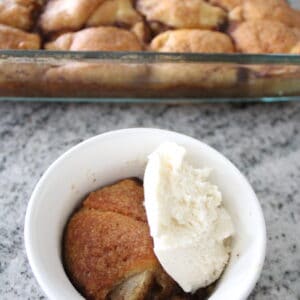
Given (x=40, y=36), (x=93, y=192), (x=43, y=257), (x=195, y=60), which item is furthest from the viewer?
(x=40, y=36)

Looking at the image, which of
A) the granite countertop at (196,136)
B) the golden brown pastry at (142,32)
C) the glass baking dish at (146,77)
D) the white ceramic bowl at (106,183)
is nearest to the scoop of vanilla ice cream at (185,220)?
the white ceramic bowl at (106,183)

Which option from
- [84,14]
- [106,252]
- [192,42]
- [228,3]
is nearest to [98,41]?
[84,14]

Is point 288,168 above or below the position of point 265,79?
below

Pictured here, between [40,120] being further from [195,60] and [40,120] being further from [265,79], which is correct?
[265,79]

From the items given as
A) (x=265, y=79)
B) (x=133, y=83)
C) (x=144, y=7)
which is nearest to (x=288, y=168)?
(x=265, y=79)

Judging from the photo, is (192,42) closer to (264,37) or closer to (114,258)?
(264,37)

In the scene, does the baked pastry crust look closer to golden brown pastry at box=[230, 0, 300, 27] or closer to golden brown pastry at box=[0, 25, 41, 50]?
golden brown pastry at box=[0, 25, 41, 50]

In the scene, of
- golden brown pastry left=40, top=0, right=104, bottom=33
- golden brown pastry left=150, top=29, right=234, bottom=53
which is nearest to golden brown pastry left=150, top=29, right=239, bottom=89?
golden brown pastry left=150, top=29, right=234, bottom=53
